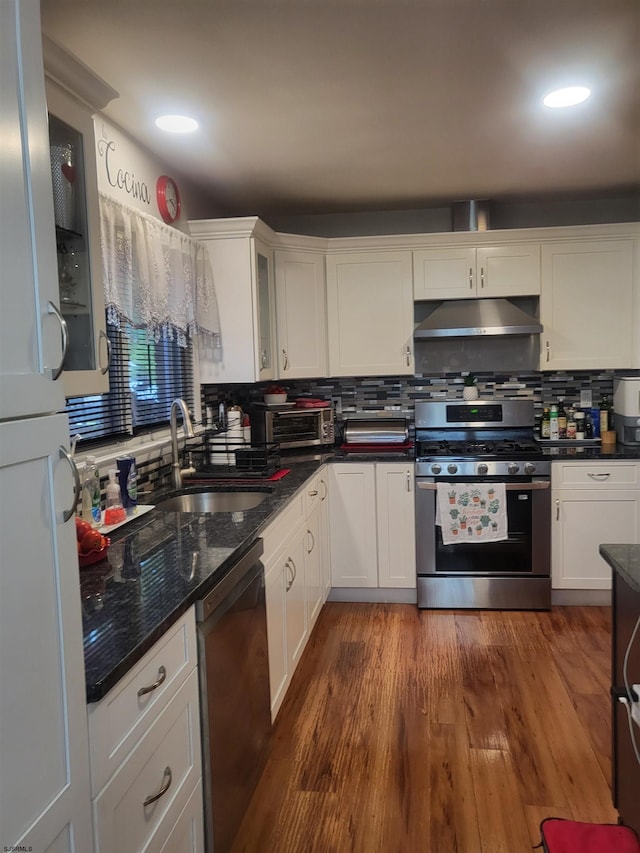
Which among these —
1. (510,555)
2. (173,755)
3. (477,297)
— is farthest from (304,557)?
(477,297)

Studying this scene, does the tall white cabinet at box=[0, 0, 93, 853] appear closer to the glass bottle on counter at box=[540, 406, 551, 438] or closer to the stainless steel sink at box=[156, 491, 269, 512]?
the stainless steel sink at box=[156, 491, 269, 512]

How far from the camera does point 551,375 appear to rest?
14.0 feet

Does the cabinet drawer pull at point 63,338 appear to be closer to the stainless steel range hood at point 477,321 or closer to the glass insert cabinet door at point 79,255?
the glass insert cabinet door at point 79,255

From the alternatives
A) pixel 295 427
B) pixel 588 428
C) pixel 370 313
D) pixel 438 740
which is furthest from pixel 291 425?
pixel 438 740

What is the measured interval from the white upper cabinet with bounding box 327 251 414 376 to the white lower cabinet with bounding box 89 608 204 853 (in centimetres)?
274

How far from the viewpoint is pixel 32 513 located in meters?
0.91

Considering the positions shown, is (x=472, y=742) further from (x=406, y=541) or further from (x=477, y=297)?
(x=477, y=297)

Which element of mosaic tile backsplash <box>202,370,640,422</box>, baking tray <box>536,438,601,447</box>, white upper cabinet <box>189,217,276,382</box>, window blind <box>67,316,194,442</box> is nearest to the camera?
window blind <box>67,316,194,442</box>

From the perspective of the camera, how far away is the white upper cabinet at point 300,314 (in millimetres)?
3928

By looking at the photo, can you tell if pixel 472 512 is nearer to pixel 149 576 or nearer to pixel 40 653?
pixel 149 576

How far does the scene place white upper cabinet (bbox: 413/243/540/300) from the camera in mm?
3936

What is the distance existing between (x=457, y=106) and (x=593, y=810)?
2551 millimetres

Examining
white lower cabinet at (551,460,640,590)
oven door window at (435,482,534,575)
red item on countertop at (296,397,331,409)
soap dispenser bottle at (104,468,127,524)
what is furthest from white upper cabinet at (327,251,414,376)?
soap dispenser bottle at (104,468,127,524)

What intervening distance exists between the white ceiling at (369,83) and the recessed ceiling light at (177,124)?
61mm
